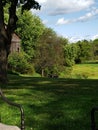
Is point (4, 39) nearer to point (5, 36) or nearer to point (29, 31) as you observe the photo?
point (5, 36)

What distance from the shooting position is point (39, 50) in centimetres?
8394

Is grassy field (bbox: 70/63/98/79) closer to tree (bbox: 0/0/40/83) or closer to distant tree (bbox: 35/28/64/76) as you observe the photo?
distant tree (bbox: 35/28/64/76)

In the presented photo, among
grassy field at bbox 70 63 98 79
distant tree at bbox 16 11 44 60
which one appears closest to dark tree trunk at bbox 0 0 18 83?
grassy field at bbox 70 63 98 79

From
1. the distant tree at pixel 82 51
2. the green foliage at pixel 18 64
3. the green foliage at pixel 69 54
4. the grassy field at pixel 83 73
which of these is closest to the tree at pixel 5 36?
the green foliage at pixel 18 64

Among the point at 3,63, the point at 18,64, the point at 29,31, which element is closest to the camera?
the point at 3,63

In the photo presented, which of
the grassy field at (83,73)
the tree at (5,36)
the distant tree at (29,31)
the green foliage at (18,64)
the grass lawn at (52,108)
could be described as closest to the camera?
the grass lawn at (52,108)

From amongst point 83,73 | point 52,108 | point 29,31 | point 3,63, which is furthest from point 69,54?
point 52,108

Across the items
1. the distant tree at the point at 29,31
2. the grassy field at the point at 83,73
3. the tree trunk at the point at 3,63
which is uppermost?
the distant tree at the point at 29,31

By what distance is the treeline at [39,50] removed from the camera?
76.3 m

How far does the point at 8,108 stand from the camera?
1230 cm

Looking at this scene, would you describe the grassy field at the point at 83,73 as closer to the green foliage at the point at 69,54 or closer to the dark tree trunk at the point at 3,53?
the green foliage at the point at 69,54

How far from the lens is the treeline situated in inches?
3004

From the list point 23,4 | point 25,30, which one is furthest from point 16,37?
point 23,4

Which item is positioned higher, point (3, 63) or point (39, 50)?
point (39, 50)
